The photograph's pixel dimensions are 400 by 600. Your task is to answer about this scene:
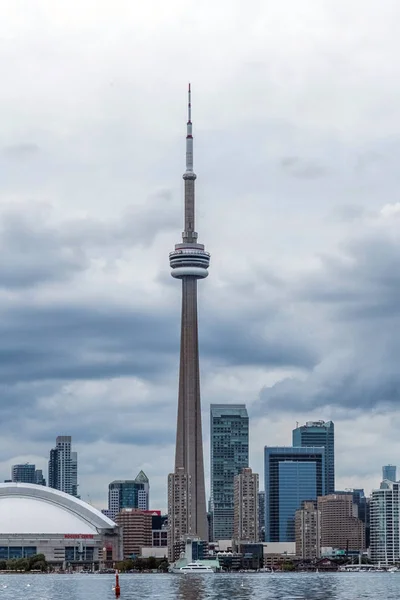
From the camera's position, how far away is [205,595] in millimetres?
141750

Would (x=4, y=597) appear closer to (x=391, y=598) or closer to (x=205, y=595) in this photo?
(x=205, y=595)

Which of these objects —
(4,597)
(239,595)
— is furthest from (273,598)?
(4,597)

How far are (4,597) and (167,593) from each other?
1737cm

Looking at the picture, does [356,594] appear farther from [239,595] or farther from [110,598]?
[110,598]

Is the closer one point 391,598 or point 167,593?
point 391,598

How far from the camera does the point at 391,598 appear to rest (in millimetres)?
138625

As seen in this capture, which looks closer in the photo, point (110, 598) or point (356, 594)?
point (110, 598)

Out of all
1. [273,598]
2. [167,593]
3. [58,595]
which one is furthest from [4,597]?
[273,598]

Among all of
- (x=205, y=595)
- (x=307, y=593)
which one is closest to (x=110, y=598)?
(x=205, y=595)

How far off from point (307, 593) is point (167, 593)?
14767mm

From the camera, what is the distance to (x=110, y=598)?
140 metres

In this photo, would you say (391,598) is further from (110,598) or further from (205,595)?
(110,598)

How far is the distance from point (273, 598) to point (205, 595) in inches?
407

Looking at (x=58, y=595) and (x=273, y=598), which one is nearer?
(x=273, y=598)
